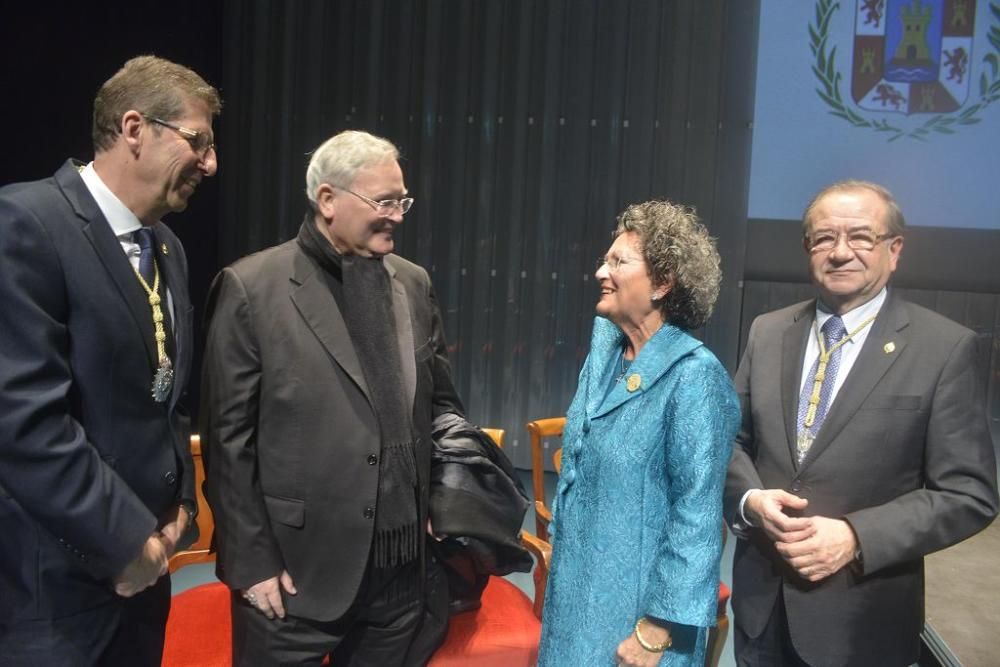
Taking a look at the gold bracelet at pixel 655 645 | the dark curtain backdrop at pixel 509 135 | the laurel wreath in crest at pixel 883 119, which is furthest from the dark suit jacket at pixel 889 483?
the laurel wreath in crest at pixel 883 119

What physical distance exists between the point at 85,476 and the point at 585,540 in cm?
86

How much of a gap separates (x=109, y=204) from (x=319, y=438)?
1.80 ft

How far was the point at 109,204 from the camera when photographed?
1408 millimetres

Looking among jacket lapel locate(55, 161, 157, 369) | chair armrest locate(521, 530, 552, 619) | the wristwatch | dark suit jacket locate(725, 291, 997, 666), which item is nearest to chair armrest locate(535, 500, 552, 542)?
chair armrest locate(521, 530, 552, 619)

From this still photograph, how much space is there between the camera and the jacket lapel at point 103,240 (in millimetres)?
1347

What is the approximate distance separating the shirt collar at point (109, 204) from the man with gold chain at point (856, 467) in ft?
4.01

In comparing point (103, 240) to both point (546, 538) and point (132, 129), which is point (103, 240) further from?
point (546, 538)

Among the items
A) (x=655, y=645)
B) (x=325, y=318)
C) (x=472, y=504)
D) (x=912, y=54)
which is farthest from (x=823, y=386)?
(x=912, y=54)

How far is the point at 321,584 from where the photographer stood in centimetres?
159

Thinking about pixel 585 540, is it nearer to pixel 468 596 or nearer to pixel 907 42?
pixel 468 596

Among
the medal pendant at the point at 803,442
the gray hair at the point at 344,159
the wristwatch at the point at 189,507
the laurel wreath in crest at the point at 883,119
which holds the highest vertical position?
the laurel wreath in crest at the point at 883,119

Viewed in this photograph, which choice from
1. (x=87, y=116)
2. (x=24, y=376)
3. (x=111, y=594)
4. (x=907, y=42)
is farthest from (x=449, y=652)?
(x=907, y=42)

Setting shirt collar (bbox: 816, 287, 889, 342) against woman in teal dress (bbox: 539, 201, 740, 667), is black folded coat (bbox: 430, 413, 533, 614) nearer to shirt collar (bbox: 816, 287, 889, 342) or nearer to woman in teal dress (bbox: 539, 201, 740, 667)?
woman in teal dress (bbox: 539, 201, 740, 667)

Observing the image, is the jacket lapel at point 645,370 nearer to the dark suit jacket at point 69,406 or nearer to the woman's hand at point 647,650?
the woman's hand at point 647,650
